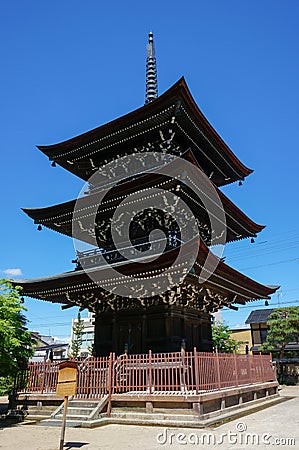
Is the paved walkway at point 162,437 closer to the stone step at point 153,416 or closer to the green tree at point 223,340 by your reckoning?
the stone step at point 153,416

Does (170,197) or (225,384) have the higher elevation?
(170,197)

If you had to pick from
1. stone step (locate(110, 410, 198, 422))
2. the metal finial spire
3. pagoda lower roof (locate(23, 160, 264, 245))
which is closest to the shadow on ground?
stone step (locate(110, 410, 198, 422))

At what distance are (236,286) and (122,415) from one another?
316 inches

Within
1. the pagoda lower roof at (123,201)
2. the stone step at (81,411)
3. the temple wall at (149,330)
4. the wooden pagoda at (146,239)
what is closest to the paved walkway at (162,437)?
the stone step at (81,411)

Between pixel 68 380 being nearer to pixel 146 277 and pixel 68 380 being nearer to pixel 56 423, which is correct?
pixel 56 423

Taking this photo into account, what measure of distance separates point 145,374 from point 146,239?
5668mm

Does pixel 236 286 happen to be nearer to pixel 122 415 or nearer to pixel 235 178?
pixel 235 178

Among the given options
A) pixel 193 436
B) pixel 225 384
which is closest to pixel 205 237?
pixel 225 384

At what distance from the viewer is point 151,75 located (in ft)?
72.4

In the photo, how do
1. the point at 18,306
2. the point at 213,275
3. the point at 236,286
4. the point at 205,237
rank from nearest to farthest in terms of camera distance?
the point at 18,306 < the point at 213,275 < the point at 236,286 < the point at 205,237

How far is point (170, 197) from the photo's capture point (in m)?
15.9

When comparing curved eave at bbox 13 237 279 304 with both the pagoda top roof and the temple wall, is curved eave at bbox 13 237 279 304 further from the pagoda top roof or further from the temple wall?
the pagoda top roof

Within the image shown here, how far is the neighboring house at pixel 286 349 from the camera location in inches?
1412

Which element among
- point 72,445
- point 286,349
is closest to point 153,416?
point 72,445
